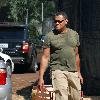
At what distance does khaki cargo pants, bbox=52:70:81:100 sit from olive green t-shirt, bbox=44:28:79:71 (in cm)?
9

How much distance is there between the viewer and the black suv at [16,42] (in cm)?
1662

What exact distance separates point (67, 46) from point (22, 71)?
453 inches

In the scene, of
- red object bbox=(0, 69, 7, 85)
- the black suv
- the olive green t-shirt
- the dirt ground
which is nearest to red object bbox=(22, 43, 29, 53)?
the black suv

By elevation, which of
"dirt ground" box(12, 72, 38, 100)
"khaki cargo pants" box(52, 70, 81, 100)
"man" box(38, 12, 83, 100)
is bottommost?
"dirt ground" box(12, 72, 38, 100)

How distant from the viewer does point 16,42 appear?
16656 millimetres

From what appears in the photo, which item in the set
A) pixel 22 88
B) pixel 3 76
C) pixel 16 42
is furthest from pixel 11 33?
pixel 3 76

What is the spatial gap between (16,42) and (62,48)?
380 inches

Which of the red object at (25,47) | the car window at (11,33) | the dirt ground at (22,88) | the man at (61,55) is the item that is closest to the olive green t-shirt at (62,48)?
the man at (61,55)

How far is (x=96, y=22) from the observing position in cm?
1065

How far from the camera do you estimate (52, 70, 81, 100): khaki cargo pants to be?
23.3ft

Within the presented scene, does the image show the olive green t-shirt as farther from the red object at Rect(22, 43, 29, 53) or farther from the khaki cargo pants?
the red object at Rect(22, 43, 29, 53)

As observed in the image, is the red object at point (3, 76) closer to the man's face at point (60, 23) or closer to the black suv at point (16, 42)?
the man's face at point (60, 23)

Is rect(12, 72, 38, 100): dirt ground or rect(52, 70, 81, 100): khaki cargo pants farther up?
rect(52, 70, 81, 100): khaki cargo pants

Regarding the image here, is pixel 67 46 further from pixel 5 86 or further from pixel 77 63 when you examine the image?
pixel 5 86
